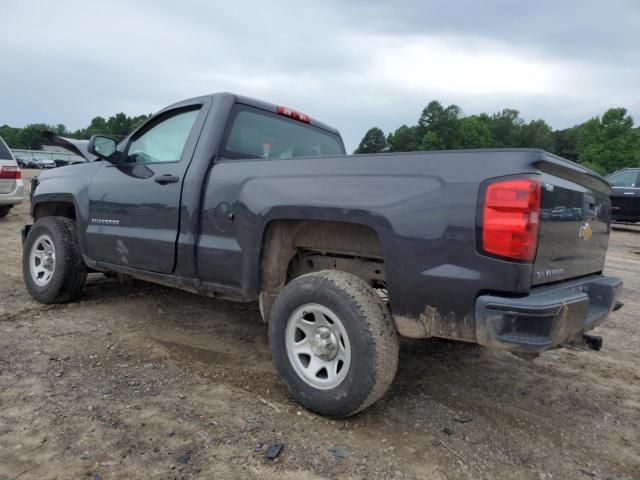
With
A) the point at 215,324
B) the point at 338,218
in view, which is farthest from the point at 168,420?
the point at 215,324

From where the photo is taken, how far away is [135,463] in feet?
6.82

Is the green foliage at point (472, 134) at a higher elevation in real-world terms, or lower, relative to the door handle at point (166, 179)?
higher

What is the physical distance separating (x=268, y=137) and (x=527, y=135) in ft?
270

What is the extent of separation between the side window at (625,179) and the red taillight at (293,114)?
11499 mm

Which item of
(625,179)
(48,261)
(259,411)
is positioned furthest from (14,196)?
(625,179)

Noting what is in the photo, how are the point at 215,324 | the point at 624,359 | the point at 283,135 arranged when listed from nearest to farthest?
the point at 624,359
the point at 283,135
the point at 215,324

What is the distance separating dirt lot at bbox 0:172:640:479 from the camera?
214 cm

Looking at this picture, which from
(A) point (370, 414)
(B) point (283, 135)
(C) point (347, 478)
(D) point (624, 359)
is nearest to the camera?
(C) point (347, 478)

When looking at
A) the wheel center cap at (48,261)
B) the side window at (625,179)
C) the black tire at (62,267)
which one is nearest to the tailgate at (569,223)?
the black tire at (62,267)

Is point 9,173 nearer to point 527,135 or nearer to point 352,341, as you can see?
point 352,341

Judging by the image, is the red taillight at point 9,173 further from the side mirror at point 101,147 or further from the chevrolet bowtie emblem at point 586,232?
the chevrolet bowtie emblem at point 586,232

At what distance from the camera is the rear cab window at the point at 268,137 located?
11.3ft

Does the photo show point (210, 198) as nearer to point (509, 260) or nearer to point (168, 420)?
point (168, 420)

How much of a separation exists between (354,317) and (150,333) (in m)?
2.15
